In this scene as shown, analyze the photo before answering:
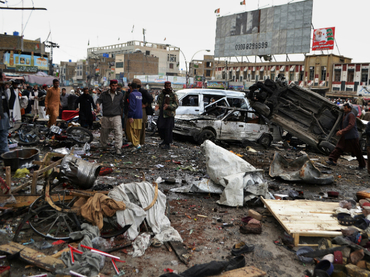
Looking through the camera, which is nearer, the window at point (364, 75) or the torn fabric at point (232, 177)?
the torn fabric at point (232, 177)

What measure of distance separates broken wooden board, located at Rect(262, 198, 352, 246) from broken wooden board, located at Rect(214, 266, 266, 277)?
91 centimetres

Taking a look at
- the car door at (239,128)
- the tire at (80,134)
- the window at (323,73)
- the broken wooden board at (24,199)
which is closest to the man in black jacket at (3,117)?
the tire at (80,134)

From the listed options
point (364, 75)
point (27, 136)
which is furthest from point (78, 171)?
point (364, 75)

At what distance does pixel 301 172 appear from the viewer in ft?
21.9

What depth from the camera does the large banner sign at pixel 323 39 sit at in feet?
142

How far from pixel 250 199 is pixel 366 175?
474cm

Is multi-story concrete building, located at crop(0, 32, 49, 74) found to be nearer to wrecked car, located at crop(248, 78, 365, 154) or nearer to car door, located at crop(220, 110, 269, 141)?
car door, located at crop(220, 110, 269, 141)

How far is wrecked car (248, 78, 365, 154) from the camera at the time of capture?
1050 cm

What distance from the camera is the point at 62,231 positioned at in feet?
12.3

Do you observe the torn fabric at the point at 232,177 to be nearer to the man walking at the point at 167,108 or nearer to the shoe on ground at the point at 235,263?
the shoe on ground at the point at 235,263

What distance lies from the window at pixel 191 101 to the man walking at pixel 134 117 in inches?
143

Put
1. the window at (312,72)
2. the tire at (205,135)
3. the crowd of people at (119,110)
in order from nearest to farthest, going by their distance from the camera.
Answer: the crowd of people at (119,110)
the tire at (205,135)
the window at (312,72)

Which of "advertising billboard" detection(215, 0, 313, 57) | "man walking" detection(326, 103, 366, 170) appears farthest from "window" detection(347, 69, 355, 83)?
"man walking" detection(326, 103, 366, 170)

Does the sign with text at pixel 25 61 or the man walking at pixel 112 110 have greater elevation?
the sign with text at pixel 25 61
